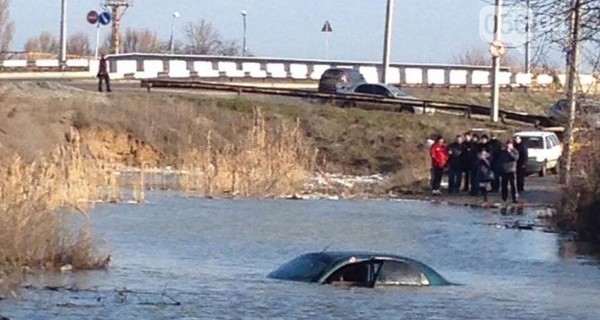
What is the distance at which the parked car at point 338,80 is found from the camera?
2621 inches

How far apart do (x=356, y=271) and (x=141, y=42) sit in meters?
126

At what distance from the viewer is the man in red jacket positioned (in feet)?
133

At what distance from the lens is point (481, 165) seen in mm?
39281

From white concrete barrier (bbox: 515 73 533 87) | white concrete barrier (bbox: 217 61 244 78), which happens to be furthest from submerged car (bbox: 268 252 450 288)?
white concrete barrier (bbox: 515 73 533 87)

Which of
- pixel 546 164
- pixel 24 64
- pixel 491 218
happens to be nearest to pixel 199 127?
pixel 546 164

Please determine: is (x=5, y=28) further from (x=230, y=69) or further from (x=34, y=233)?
(x=34, y=233)

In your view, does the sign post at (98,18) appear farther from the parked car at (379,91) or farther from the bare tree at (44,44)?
the bare tree at (44,44)

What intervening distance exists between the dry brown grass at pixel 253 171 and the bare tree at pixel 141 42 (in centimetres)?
9924

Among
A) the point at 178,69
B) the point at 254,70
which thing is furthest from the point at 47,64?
the point at 254,70

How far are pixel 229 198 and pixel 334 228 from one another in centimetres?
730

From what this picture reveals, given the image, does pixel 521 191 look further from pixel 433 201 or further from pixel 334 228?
pixel 334 228

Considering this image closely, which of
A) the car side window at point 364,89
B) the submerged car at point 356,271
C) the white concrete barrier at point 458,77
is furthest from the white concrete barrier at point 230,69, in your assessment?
the submerged car at point 356,271

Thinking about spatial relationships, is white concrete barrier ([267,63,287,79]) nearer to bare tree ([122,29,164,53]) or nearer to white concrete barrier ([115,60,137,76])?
white concrete barrier ([115,60,137,76])

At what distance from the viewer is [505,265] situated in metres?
26.3
